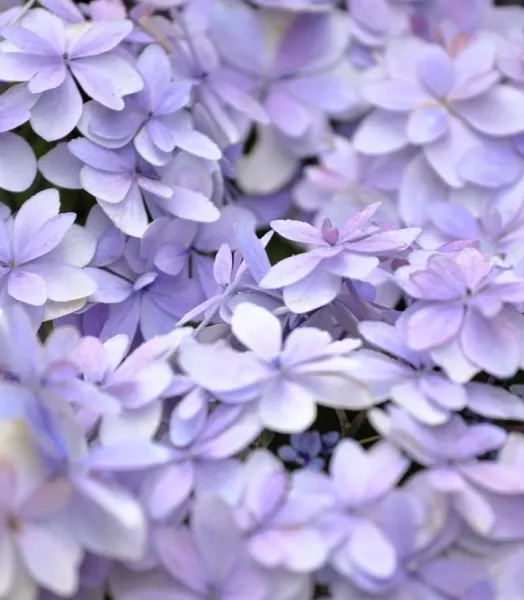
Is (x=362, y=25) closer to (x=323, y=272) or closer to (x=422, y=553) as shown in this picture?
(x=323, y=272)

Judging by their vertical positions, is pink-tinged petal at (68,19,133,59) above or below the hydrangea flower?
above

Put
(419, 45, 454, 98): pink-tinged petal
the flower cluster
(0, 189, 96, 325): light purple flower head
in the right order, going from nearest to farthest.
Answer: the flower cluster < (0, 189, 96, 325): light purple flower head < (419, 45, 454, 98): pink-tinged petal

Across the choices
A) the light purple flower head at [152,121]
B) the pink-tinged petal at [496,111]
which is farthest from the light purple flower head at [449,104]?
the light purple flower head at [152,121]

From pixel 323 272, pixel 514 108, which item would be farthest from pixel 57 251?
pixel 514 108

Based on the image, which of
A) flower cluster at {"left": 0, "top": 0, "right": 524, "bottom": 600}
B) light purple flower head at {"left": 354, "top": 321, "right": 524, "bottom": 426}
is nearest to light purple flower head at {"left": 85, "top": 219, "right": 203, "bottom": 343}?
flower cluster at {"left": 0, "top": 0, "right": 524, "bottom": 600}

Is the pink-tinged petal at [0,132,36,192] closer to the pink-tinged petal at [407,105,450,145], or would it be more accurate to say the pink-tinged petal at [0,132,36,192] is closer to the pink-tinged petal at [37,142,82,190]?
the pink-tinged petal at [37,142,82,190]

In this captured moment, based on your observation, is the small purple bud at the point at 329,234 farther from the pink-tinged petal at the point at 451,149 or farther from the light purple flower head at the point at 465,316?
the pink-tinged petal at the point at 451,149
